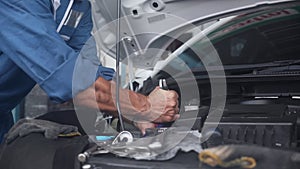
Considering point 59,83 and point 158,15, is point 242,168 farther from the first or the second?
point 158,15

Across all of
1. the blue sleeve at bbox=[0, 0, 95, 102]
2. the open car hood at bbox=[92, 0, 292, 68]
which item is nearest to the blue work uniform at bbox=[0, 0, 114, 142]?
the blue sleeve at bbox=[0, 0, 95, 102]

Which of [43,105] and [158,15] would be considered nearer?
[158,15]

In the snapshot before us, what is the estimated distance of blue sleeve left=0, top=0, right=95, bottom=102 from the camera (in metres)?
1.09

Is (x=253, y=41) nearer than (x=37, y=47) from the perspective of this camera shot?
No

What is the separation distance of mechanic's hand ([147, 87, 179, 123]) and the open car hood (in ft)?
1.44

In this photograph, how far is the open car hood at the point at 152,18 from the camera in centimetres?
151

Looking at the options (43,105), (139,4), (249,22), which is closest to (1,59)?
(139,4)

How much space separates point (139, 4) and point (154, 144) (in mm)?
752

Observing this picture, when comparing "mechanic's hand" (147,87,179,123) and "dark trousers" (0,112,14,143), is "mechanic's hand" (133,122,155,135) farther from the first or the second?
"dark trousers" (0,112,14,143)

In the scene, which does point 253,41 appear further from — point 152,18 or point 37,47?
point 37,47

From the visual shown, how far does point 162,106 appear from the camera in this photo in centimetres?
121

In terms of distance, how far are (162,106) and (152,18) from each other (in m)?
0.49

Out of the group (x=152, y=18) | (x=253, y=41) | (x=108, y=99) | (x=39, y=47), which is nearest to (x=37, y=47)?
(x=39, y=47)

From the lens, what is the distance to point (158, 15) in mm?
1566
